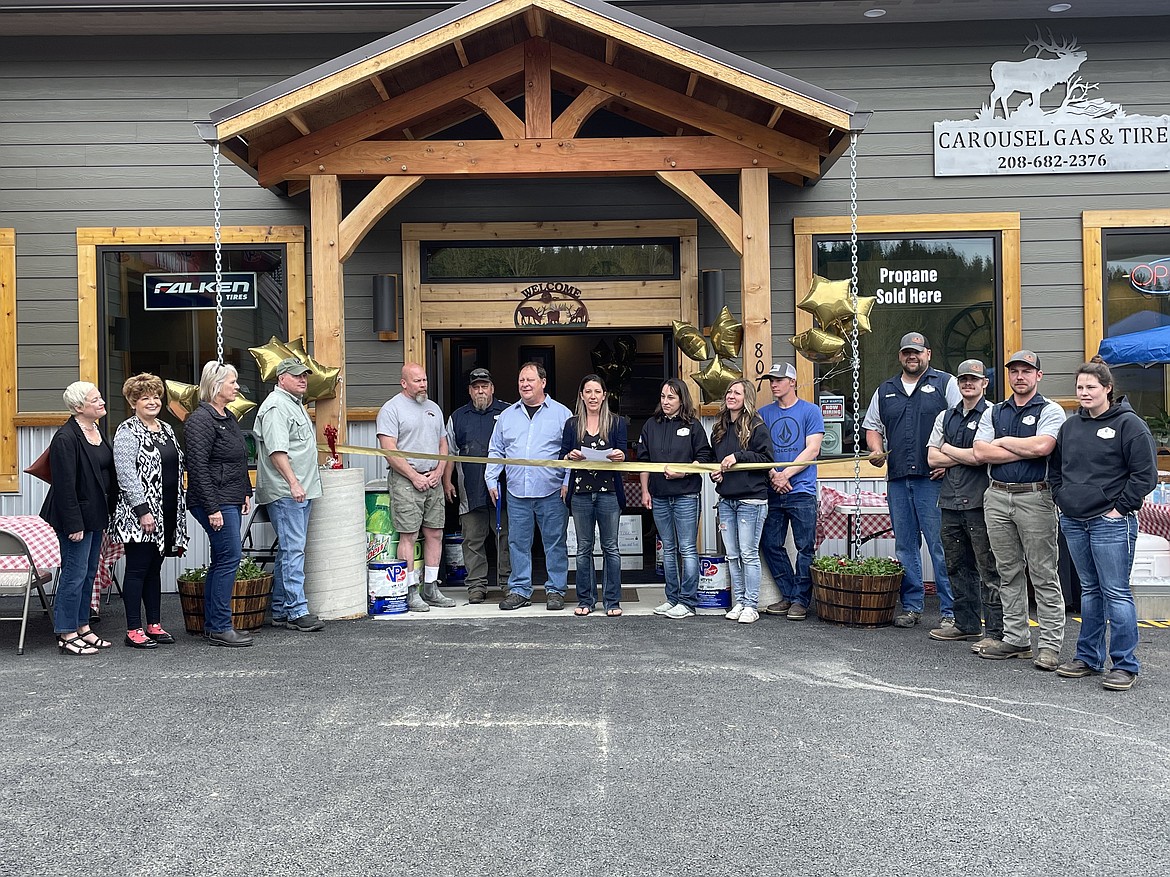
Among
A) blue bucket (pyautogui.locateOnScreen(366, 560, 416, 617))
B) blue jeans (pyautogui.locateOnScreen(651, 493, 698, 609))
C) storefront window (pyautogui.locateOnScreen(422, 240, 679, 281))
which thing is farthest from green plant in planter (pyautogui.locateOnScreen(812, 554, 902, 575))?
storefront window (pyautogui.locateOnScreen(422, 240, 679, 281))

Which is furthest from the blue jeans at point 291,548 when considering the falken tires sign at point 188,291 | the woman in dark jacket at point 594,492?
the falken tires sign at point 188,291

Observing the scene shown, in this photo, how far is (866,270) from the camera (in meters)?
9.19

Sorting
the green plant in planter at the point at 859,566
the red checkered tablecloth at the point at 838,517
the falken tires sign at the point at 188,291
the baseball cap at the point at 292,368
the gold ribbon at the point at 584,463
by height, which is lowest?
the green plant in planter at the point at 859,566

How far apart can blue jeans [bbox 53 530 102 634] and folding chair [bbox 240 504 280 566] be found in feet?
4.66

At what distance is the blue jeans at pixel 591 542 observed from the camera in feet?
24.9

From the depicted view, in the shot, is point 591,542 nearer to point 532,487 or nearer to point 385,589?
point 532,487

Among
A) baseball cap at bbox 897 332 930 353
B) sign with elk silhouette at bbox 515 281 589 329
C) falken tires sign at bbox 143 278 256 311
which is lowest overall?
baseball cap at bbox 897 332 930 353

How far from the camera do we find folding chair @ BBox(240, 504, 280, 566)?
7957mm

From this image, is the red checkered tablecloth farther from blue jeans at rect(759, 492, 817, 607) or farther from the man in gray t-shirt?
the man in gray t-shirt

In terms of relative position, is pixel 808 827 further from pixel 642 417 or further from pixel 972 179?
pixel 642 417

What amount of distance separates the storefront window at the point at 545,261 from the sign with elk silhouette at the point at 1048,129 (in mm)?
2669

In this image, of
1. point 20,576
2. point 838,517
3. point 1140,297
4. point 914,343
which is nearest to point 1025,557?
point 914,343

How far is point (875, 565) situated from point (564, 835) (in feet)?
13.6

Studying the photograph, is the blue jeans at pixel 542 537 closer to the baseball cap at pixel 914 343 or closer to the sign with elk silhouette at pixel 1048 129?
the baseball cap at pixel 914 343
